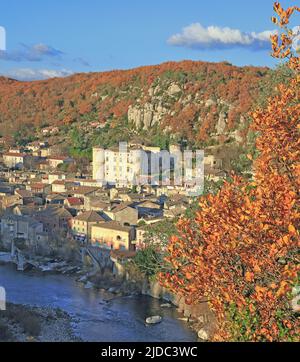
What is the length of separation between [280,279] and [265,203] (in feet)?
0.76

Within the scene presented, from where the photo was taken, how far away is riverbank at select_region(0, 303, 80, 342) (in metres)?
7.01

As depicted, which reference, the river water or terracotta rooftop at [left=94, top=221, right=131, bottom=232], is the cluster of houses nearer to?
terracotta rooftop at [left=94, top=221, right=131, bottom=232]

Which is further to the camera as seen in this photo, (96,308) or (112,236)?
(112,236)

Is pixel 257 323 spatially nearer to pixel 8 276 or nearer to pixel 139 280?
pixel 139 280

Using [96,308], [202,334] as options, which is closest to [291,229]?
[202,334]

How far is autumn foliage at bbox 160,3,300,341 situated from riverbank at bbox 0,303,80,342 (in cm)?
518

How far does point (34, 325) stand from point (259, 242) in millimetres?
6061

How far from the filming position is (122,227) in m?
11.2

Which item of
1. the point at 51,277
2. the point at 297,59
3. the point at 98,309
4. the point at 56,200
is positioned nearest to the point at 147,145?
the point at 56,200

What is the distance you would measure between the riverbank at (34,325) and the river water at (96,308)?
15cm

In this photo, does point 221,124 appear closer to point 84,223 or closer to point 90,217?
point 90,217

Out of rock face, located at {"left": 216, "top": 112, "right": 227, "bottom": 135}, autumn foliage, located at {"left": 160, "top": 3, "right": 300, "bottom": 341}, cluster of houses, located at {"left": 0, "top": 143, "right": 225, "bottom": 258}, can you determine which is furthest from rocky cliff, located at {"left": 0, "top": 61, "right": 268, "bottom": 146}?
autumn foliage, located at {"left": 160, "top": 3, "right": 300, "bottom": 341}

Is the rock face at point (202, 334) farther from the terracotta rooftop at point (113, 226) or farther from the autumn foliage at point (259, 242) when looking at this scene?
the autumn foliage at point (259, 242)

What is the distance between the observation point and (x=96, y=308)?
26.7 feet
